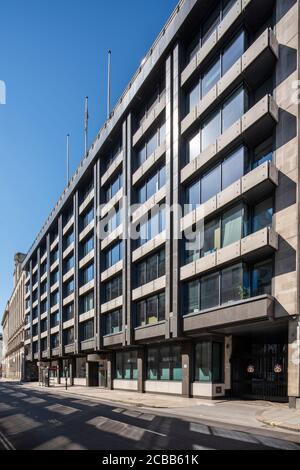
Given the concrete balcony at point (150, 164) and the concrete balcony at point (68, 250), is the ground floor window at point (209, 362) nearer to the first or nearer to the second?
the concrete balcony at point (150, 164)

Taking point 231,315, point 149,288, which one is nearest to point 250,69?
point 231,315

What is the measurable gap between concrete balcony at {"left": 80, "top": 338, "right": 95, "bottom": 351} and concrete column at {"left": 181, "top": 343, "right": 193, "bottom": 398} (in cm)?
1975

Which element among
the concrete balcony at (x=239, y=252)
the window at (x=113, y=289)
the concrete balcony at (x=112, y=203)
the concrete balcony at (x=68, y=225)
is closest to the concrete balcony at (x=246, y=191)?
the concrete balcony at (x=239, y=252)

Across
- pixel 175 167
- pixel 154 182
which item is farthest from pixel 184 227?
pixel 154 182

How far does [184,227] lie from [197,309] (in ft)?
19.5

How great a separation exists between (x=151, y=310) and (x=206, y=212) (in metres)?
11.7

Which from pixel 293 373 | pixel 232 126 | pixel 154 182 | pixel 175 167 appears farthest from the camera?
pixel 154 182

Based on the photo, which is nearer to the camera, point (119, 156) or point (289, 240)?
point (289, 240)

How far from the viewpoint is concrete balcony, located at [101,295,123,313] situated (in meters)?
42.4

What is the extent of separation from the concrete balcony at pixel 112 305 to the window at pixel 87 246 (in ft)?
29.9

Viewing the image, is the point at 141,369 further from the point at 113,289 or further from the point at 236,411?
the point at 236,411

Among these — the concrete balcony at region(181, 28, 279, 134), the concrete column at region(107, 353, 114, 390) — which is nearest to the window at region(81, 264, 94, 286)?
the concrete column at region(107, 353, 114, 390)

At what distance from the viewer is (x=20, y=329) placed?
105m
